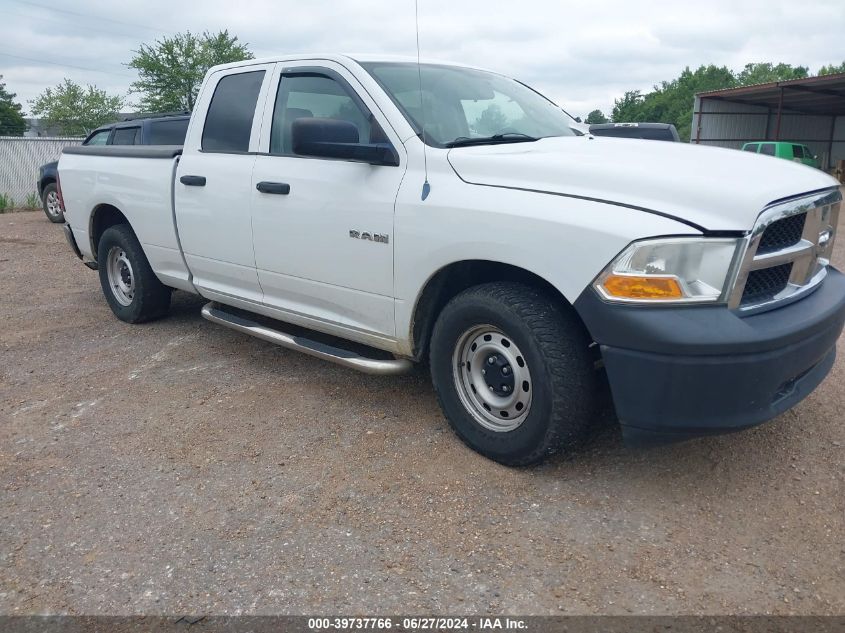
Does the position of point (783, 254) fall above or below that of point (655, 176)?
below

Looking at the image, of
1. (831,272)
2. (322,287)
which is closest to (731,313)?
(831,272)

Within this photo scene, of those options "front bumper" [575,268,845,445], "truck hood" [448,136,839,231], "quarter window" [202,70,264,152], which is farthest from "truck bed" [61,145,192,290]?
"front bumper" [575,268,845,445]

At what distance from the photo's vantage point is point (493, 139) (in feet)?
12.4

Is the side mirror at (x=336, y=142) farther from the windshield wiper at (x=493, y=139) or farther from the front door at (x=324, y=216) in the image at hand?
the windshield wiper at (x=493, y=139)

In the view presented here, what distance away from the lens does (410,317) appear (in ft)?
12.1

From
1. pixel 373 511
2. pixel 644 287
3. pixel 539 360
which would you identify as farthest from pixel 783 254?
pixel 373 511

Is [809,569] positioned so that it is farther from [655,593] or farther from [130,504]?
[130,504]

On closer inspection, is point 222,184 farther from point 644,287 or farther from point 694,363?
point 694,363

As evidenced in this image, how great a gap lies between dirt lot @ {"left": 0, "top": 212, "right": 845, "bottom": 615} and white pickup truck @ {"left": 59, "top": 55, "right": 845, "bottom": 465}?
0.37m

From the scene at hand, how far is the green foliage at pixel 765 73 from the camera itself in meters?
71.6

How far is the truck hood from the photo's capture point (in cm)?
278

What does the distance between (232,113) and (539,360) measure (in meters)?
2.79

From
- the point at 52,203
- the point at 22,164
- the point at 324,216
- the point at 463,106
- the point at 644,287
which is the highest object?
the point at 463,106

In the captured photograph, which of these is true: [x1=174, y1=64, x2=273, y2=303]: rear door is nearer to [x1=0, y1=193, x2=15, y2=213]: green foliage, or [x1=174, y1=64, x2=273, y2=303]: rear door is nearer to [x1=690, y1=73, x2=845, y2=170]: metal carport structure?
[x1=0, y1=193, x2=15, y2=213]: green foliage
